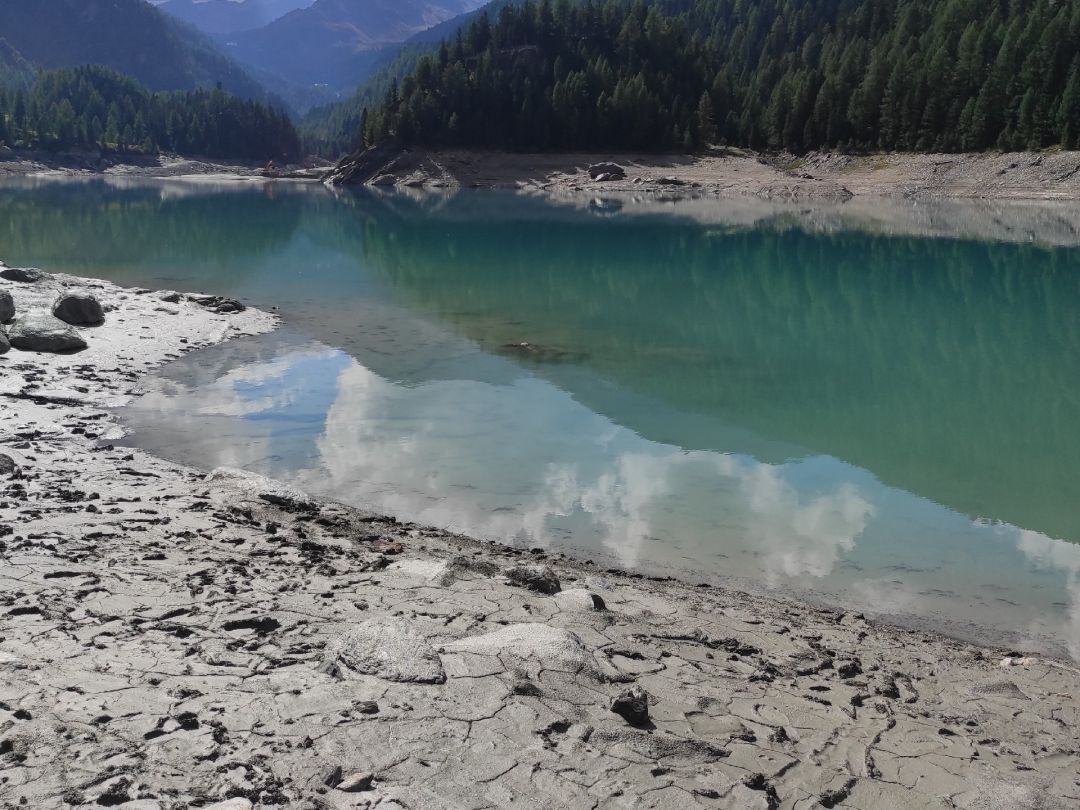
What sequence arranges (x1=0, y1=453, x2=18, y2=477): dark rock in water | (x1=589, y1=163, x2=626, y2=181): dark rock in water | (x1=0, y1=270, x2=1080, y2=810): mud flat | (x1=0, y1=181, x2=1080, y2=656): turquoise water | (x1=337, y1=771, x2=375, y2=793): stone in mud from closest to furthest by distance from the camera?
(x1=337, y1=771, x2=375, y2=793): stone in mud
(x1=0, y1=270, x2=1080, y2=810): mud flat
(x1=0, y1=181, x2=1080, y2=656): turquoise water
(x1=0, y1=453, x2=18, y2=477): dark rock in water
(x1=589, y1=163, x2=626, y2=181): dark rock in water

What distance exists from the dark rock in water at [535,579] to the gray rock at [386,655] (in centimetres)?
208

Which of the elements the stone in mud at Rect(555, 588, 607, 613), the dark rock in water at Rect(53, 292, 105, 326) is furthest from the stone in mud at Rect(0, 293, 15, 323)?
the stone in mud at Rect(555, 588, 607, 613)

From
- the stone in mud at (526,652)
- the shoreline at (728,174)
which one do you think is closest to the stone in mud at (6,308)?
the stone in mud at (526,652)

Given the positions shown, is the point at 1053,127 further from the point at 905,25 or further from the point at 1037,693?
the point at 1037,693

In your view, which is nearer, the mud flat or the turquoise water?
the mud flat

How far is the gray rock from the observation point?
5.73 metres

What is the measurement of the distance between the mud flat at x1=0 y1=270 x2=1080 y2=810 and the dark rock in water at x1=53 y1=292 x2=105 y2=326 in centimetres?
1225

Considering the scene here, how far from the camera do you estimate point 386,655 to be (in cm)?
589

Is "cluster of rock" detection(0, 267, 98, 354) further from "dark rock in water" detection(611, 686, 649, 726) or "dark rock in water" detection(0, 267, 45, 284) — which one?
"dark rock in water" detection(611, 686, 649, 726)

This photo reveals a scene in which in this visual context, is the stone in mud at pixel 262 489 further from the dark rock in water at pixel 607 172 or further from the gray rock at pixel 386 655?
the dark rock in water at pixel 607 172

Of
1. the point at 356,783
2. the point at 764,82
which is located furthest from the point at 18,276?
the point at 764,82

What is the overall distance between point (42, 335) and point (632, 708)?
1688 centimetres

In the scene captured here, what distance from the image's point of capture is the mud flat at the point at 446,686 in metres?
4.71

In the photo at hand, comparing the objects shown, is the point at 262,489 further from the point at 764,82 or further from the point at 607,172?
the point at 764,82
